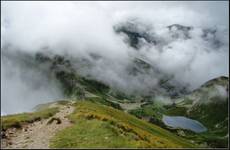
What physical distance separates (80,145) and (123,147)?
5.78 meters

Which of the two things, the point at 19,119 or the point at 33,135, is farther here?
the point at 19,119

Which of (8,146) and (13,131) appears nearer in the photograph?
(8,146)

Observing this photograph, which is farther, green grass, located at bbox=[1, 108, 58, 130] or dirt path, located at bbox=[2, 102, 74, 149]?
green grass, located at bbox=[1, 108, 58, 130]

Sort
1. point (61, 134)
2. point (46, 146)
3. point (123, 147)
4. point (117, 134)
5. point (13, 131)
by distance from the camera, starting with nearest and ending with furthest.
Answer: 1. point (123, 147)
2. point (46, 146)
3. point (117, 134)
4. point (61, 134)
5. point (13, 131)

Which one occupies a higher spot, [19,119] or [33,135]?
[19,119]

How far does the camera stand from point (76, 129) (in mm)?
60375

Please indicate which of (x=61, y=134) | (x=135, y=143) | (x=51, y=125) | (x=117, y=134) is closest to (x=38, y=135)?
(x=61, y=134)

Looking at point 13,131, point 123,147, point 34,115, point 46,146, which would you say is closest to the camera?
point 123,147

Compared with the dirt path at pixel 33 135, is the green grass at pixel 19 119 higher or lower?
higher

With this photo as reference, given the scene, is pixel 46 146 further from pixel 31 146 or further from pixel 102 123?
pixel 102 123

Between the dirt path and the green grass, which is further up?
the green grass

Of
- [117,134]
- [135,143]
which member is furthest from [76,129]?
[135,143]

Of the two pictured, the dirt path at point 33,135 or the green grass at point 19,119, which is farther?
the green grass at point 19,119

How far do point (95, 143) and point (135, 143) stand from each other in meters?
5.07
